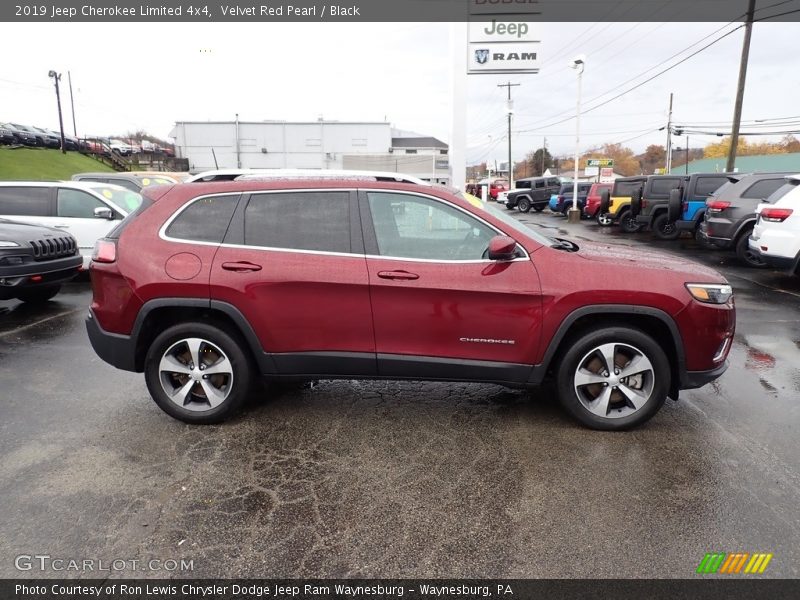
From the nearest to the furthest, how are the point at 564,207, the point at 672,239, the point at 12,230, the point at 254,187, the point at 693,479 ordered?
the point at 693,479 < the point at 254,187 < the point at 12,230 < the point at 672,239 < the point at 564,207

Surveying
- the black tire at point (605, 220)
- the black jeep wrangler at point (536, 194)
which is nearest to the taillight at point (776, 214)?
the black tire at point (605, 220)

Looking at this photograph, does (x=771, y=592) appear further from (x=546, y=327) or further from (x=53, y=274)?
Answer: (x=53, y=274)

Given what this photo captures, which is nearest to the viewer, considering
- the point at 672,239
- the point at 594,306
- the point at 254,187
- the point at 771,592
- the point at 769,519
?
the point at 771,592

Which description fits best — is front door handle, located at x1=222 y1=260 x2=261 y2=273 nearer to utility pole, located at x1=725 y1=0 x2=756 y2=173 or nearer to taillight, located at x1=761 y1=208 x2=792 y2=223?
taillight, located at x1=761 y1=208 x2=792 y2=223

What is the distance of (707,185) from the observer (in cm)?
1452

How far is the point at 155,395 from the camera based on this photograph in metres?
3.73

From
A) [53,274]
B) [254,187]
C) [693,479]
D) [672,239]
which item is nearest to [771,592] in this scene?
[693,479]

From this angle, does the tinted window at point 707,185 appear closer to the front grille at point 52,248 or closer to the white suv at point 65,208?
the white suv at point 65,208

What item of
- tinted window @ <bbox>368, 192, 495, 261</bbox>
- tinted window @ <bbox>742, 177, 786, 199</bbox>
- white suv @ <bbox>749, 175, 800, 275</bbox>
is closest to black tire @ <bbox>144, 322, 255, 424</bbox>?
tinted window @ <bbox>368, 192, 495, 261</bbox>

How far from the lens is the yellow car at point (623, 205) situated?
1872cm

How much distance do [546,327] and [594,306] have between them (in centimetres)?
35

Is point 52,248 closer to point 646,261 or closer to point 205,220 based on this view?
point 205,220

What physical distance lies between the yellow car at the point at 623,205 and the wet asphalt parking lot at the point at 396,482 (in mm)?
15424

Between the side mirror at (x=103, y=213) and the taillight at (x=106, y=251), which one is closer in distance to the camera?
the taillight at (x=106, y=251)
